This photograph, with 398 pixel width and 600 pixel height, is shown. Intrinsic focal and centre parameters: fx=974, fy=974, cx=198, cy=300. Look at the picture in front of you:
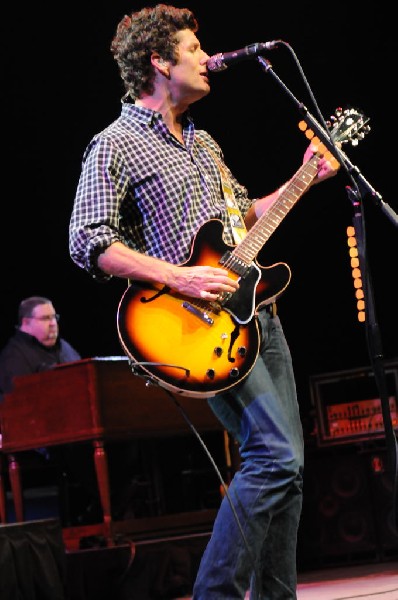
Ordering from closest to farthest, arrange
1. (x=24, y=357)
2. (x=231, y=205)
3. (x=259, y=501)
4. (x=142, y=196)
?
1. (x=259, y=501)
2. (x=142, y=196)
3. (x=231, y=205)
4. (x=24, y=357)

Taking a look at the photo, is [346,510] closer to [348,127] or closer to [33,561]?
[33,561]

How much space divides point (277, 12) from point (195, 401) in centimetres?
343

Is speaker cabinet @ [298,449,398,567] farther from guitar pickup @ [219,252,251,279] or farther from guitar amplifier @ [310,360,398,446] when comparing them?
guitar pickup @ [219,252,251,279]

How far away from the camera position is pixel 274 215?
3.19 metres

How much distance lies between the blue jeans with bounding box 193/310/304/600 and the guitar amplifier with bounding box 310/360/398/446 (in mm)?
4256

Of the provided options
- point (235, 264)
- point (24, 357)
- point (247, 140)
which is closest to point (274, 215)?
point (235, 264)

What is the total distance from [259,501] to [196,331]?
54 cm

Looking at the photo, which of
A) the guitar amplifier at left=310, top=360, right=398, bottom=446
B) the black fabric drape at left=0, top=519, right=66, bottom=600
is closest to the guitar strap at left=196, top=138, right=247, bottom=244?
the black fabric drape at left=0, top=519, right=66, bottom=600

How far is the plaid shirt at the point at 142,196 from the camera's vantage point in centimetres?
301

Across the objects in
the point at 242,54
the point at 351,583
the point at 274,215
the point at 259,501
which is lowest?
the point at 351,583

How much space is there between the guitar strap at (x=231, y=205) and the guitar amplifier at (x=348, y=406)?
13.4 ft

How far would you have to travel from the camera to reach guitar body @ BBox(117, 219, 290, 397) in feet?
9.58

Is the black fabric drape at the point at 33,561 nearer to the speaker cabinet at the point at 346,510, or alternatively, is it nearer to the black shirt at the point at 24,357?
the black shirt at the point at 24,357

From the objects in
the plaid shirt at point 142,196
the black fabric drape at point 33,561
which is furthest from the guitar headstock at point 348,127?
the black fabric drape at point 33,561
